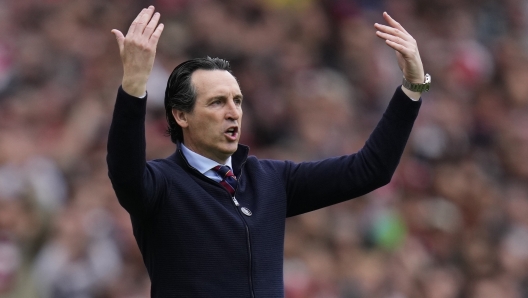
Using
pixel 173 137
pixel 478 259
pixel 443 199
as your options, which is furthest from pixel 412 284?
pixel 173 137

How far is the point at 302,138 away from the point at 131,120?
198 inches

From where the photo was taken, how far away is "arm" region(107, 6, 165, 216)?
338cm

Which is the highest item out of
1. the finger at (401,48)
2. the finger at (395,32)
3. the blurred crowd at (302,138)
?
the finger at (395,32)

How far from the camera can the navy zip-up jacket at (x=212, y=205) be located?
3.40 meters

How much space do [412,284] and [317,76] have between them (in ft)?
7.83

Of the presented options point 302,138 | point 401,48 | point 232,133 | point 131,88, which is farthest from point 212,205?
point 302,138

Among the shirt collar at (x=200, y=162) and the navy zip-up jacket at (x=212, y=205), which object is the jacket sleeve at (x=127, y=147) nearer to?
the navy zip-up jacket at (x=212, y=205)

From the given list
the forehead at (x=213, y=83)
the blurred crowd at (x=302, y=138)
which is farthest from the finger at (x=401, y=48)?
the blurred crowd at (x=302, y=138)

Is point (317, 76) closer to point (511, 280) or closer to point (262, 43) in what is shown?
point (262, 43)

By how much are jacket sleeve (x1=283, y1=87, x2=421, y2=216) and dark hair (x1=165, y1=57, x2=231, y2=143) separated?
0.45m

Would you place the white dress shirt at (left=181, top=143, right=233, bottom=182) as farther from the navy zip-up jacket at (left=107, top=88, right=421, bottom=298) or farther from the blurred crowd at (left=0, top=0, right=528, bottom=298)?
the blurred crowd at (left=0, top=0, right=528, bottom=298)

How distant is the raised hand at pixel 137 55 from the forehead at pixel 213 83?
16.0 inches

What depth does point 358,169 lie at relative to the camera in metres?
3.93

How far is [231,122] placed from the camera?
3.78 meters
